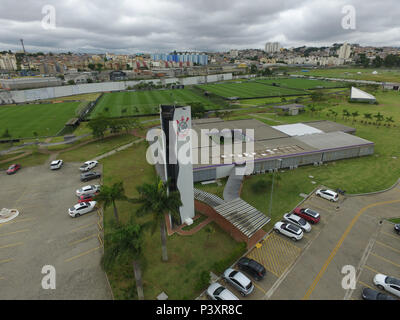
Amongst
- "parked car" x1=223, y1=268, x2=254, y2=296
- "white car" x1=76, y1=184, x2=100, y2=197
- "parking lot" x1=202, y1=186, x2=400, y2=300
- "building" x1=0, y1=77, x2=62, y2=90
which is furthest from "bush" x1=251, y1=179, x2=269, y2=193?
"building" x1=0, y1=77, x2=62, y2=90

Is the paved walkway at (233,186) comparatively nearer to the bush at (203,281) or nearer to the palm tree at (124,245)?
the bush at (203,281)

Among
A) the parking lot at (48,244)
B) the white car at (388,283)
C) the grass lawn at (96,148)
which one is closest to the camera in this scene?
the white car at (388,283)

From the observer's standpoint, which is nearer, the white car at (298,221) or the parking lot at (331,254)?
the parking lot at (331,254)

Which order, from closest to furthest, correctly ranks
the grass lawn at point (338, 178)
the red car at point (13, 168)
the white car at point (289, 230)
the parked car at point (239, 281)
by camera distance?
the parked car at point (239, 281), the white car at point (289, 230), the grass lawn at point (338, 178), the red car at point (13, 168)

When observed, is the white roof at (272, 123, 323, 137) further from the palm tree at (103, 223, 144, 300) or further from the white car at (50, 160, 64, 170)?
the white car at (50, 160, 64, 170)

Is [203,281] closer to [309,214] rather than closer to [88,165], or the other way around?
[309,214]

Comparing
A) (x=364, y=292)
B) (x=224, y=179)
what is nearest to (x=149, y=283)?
(x=364, y=292)

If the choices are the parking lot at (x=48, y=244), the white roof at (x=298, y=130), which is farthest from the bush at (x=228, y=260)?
the white roof at (x=298, y=130)

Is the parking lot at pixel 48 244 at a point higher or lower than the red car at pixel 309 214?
lower
